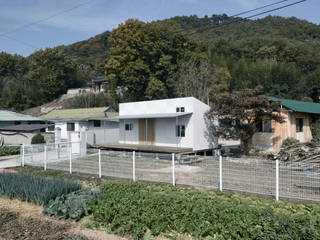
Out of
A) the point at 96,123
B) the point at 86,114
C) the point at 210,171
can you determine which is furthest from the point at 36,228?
the point at 86,114

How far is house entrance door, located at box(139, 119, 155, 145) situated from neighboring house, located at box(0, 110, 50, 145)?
9.99m

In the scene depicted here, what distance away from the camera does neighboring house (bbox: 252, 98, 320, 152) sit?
17047 millimetres

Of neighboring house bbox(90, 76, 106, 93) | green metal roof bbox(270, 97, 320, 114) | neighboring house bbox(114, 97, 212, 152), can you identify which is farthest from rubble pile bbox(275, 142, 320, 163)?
neighboring house bbox(90, 76, 106, 93)

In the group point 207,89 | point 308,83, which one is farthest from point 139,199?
point 308,83

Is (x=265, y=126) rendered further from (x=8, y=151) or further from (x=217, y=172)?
(x=8, y=151)

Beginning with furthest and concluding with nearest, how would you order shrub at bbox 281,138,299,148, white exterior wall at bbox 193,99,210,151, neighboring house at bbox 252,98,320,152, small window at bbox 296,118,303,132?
small window at bbox 296,118,303,132
neighboring house at bbox 252,98,320,152
shrub at bbox 281,138,299,148
white exterior wall at bbox 193,99,210,151

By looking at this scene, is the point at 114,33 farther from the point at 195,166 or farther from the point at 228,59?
the point at 195,166

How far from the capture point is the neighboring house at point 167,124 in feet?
51.4

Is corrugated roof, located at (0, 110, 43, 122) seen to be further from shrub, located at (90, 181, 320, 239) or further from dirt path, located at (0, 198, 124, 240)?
shrub, located at (90, 181, 320, 239)

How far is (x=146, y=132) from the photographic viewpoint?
59.0 feet

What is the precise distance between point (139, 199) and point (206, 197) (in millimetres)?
1531

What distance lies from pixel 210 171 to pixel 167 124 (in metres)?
8.16

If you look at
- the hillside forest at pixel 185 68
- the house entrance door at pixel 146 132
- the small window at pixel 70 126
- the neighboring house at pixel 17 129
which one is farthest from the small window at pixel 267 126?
the neighboring house at pixel 17 129

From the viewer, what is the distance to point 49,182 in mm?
7344
